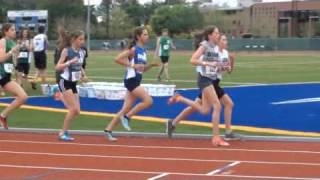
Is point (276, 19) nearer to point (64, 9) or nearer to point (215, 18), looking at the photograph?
point (215, 18)

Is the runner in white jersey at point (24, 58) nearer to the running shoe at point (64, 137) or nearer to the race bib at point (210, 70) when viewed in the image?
the running shoe at point (64, 137)

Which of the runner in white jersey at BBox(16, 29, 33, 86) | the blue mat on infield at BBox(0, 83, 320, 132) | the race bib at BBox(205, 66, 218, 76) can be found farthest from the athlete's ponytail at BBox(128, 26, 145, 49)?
the runner in white jersey at BBox(16, 29, 33, 86)

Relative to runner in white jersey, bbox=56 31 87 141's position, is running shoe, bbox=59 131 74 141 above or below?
below

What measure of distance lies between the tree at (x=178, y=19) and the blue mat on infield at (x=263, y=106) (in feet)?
264

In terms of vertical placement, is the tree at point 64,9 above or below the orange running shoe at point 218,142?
above

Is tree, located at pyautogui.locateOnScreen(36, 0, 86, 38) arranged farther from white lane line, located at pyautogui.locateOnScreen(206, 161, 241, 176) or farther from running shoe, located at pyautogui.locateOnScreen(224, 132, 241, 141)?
white lane line, located at pyautogui.locateOnScreen(206, 161, 241, 176)

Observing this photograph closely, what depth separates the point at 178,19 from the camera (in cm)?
10144

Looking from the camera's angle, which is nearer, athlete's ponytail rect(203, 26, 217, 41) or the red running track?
the red running track

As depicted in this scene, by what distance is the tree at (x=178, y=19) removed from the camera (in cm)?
10069

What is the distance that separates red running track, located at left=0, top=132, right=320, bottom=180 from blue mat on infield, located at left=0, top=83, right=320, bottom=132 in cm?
234

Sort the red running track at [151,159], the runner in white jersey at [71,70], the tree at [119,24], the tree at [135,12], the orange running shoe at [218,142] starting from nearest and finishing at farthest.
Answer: the red running track at [151,159]
the orange running shoe at [218,142]
the runner in white jersey at [71,70]
the tree at [119,24]
the tree at [135,12]

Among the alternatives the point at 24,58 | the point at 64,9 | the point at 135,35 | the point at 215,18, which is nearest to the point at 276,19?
the point at 215,18

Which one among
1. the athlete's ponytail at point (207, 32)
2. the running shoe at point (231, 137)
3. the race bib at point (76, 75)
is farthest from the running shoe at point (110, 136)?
the athlete's ponytail at point (207, 32)

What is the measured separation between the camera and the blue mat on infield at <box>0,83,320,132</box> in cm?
1309
